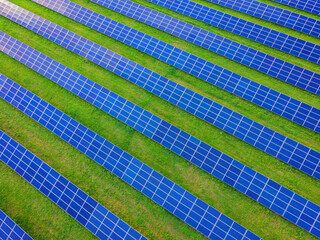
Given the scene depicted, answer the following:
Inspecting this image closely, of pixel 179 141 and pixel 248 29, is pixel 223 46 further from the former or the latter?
pixel 179 141

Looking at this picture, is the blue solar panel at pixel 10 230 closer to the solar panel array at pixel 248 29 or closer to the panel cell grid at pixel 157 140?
the panel cell grid at pixel 157 140

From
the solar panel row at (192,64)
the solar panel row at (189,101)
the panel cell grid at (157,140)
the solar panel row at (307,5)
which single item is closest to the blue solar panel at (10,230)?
the panel cell grid at (157,140)

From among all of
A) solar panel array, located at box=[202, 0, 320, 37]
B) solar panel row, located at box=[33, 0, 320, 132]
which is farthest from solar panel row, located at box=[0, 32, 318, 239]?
solar panel array, located at box=[202, 0, 320, 37]

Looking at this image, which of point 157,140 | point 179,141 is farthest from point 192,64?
point 157,140

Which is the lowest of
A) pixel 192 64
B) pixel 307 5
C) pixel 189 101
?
pixel 189 101

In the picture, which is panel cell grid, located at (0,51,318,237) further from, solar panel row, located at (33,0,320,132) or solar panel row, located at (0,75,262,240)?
solar panel row, located at (33,0,320,132)

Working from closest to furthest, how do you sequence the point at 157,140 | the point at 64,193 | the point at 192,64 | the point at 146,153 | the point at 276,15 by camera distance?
the point at 64,193
the point at 157,140
the point at 146,153
the point at 192,64
the point at 276,15

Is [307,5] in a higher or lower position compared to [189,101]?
higher
